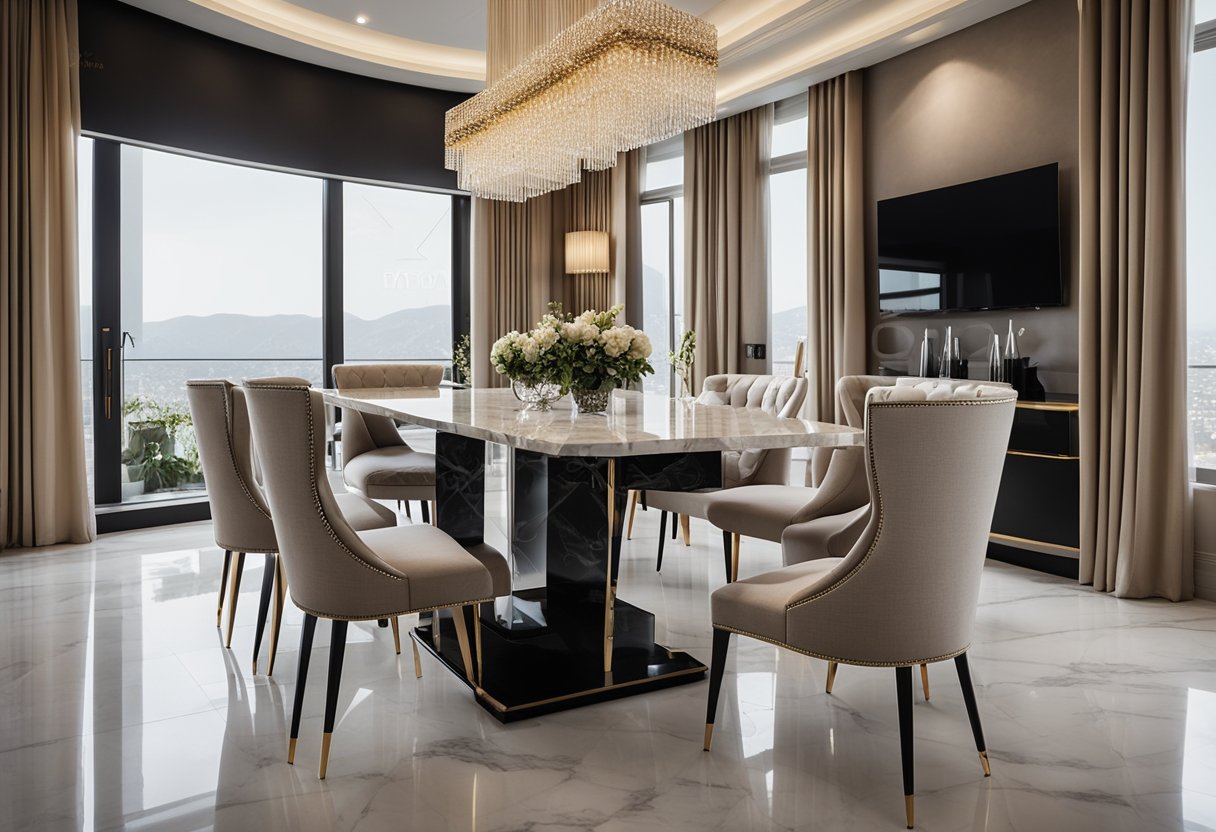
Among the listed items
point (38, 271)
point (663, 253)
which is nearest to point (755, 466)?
point (663, 253)

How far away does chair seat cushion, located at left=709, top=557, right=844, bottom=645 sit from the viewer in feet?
6.38

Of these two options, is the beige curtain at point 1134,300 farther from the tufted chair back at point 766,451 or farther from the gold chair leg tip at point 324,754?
the gold chair leg tip at point 324,754

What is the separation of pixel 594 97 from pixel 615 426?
176cm

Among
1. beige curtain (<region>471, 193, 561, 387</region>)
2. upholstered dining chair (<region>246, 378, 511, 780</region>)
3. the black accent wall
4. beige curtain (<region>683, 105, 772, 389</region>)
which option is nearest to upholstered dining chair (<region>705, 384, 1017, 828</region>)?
upholstered dining chair (<region>246, 378, 511, 780</region>)

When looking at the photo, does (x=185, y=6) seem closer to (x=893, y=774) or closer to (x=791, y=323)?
(x=791, y=323)

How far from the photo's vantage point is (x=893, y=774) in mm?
2062

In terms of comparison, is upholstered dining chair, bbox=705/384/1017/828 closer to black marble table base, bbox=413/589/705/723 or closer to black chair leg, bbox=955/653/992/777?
black chair leg, bbox=955/653/992/777

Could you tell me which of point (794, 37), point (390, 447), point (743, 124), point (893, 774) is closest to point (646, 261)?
point (743, 124)

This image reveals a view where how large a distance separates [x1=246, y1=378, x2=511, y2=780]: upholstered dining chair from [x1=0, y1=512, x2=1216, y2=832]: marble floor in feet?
0.81

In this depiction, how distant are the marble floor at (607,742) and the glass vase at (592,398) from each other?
0.86 metres

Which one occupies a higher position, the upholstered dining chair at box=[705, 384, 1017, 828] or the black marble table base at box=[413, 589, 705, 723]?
the upholstered dining chair at box=[705, 384, 1017, 828]

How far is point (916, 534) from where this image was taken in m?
1.77

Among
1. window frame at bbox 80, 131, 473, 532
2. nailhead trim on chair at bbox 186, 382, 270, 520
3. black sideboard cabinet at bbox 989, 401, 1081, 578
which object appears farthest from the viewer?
window frame at bbox 80, 131, 473, 532

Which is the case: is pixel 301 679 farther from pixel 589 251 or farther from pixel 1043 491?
pixel 589 251
